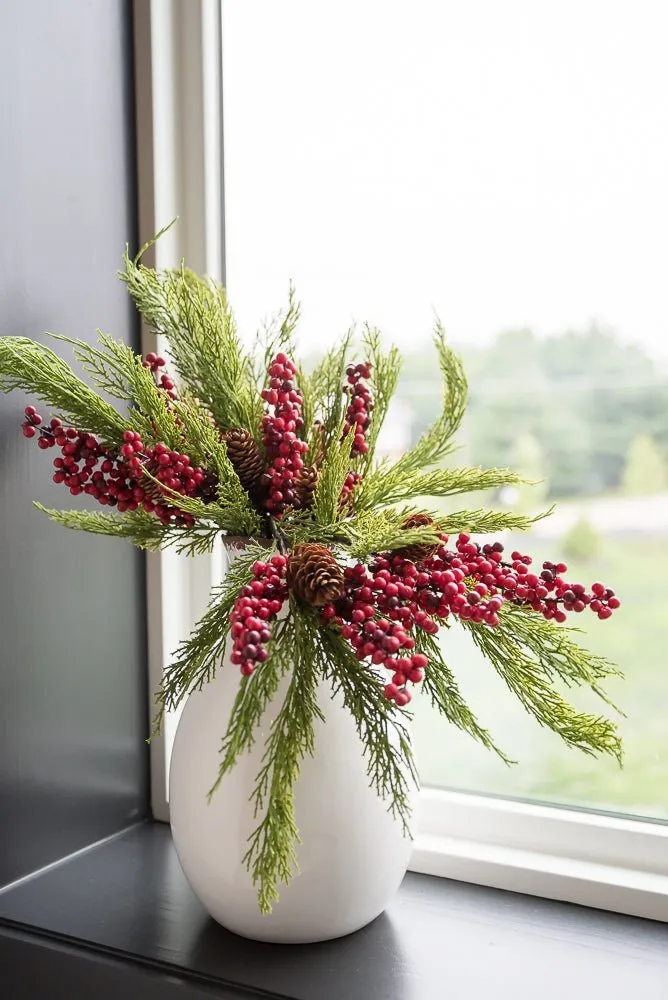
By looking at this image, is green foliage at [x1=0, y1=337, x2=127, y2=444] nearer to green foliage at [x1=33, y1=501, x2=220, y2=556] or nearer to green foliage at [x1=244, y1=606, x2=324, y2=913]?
green foliage at [x1=33, y1=501, x2=220, y2=556]

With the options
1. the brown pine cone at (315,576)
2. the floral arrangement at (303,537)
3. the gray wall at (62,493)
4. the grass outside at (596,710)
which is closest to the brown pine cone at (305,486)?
the floral arrangement at (303,537)

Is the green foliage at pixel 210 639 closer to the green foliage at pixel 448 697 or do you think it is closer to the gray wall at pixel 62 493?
the green foliage at pixel 448 697

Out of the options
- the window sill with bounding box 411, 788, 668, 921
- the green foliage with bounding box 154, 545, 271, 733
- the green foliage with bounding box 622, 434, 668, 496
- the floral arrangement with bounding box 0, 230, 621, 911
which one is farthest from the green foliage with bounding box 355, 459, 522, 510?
the window sill with bounding box 411, 788, 668, 921

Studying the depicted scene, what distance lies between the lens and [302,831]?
2.51ft

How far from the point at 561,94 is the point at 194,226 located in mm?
456

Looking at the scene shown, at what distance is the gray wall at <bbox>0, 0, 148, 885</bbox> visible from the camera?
928 mm

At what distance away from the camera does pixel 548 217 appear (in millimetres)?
1055

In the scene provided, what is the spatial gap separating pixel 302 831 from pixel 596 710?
1.61 feet

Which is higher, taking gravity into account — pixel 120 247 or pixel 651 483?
pixel 120 247

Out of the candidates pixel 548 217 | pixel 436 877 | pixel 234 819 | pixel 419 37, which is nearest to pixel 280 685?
pixel 234 819

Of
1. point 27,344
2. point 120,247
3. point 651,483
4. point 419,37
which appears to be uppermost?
point 419,37

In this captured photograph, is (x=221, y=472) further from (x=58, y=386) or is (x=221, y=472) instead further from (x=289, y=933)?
(x=289, y=933)

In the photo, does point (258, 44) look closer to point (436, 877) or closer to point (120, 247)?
point (120, 247)

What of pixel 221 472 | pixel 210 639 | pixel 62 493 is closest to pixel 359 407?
pixel 221 472
